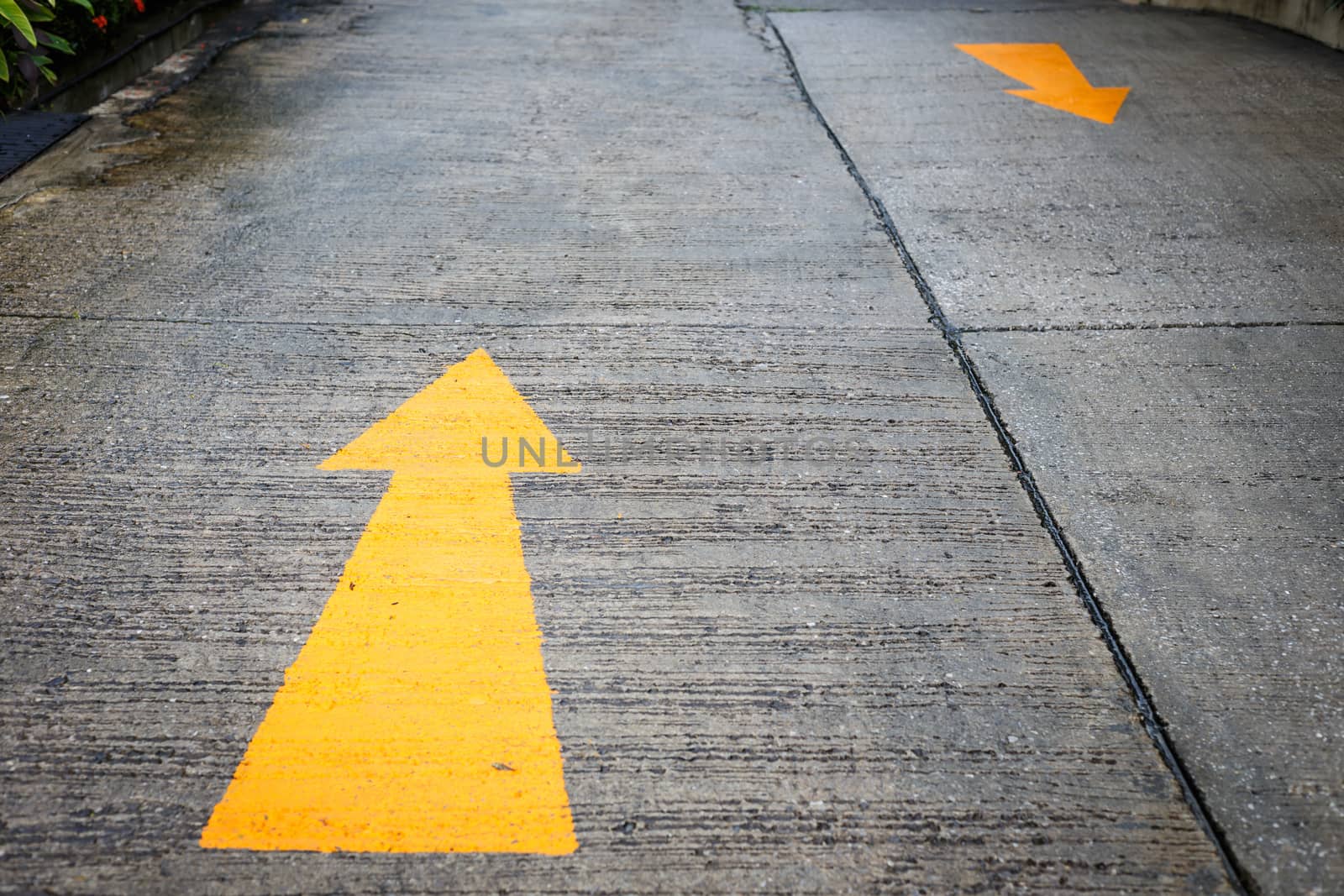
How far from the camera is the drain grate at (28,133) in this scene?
458 cm

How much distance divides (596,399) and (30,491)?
1.52m

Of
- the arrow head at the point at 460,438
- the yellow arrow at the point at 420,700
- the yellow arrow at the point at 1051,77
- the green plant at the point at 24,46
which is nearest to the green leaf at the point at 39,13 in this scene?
the green plant at the point at 24,46

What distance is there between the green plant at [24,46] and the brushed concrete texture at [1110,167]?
333 cm

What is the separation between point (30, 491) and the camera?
8.86 feet

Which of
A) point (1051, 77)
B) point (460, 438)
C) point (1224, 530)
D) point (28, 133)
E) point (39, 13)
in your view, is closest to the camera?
point (1224, 530)

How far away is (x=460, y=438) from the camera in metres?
2.96

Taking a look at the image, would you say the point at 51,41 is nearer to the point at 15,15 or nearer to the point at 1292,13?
the point at 15,15

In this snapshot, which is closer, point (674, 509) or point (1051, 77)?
point (674, 509)

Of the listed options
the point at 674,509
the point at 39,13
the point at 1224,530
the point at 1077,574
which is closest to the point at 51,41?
the point at 39,13

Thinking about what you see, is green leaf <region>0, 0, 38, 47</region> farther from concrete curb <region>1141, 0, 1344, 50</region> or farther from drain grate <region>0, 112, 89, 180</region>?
concrete curb <region>1141, 0, 1344, 50</region>

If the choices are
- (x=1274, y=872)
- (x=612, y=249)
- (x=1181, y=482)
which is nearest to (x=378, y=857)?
(x=1274, y=872)

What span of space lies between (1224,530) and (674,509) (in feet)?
4.57

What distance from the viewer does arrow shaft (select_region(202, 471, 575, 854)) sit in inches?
74.4

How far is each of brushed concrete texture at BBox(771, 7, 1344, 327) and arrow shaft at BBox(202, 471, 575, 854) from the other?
2002mm
